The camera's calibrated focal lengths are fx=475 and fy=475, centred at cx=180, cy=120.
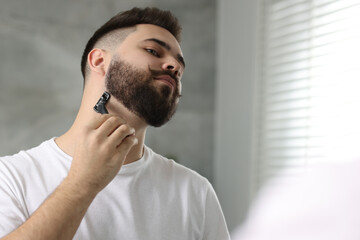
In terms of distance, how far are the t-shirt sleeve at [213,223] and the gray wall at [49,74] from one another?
3.43 feet

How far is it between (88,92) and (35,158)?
7.5 inches

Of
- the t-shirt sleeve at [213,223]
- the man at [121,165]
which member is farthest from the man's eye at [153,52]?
the t-shirt sleeve at [213,223]

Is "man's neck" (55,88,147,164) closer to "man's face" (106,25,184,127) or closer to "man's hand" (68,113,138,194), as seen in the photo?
"man's face" (106,25,184,127)

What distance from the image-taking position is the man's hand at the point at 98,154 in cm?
82

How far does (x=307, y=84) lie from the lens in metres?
1.83

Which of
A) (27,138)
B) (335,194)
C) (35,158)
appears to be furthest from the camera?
(27,138)

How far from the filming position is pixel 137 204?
3.32ft

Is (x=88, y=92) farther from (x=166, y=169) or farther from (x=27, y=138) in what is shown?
(x=27, y=138)

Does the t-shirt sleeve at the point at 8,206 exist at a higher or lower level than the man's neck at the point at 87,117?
lower

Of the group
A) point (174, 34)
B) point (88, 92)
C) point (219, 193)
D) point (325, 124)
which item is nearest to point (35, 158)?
point (88, 92)

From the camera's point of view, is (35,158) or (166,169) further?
(166,169)

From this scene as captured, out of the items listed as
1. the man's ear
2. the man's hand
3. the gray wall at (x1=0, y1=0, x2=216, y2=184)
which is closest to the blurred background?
the gray wall at (x1=0, y1=0, x2=216, y2=184)

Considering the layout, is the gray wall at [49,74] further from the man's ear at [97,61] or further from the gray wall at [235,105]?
the man's ear at [97,61]

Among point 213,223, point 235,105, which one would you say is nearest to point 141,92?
point 213,223
